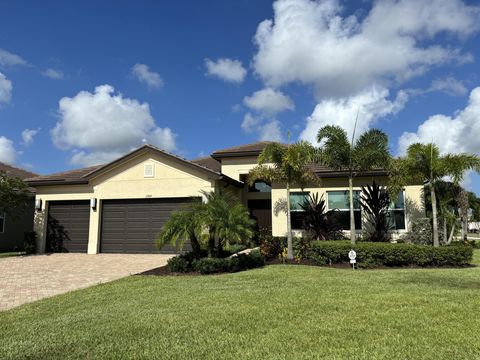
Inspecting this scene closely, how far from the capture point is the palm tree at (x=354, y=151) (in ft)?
47.3

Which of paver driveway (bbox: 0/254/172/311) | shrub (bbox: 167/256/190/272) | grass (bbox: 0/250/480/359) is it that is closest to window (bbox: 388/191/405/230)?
grass (bbox: 0/250/480/359)

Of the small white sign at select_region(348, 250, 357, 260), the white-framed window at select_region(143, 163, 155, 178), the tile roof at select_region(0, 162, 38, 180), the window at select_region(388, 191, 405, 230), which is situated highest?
the tile roof at select_region(0, 162, 38, 180)

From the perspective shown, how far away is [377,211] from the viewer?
1656 cm

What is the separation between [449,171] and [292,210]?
700cm

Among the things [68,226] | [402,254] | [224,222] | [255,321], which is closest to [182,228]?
[224,222]

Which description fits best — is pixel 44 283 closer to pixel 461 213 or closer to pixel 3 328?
pixel 3 328

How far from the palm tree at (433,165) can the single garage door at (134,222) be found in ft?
32.3

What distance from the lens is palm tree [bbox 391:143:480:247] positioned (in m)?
13.7

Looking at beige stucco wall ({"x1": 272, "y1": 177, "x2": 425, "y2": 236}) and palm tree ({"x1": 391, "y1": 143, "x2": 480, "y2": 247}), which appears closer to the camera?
palm tree ({"x1": 391, "y1": 143, "x2": 480, "y2": 247})

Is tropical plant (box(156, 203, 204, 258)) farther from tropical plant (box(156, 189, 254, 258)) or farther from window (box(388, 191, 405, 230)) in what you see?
window (box(388, 191, 405, 230))

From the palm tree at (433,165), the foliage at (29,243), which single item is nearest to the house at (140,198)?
the foliage at (29,243)

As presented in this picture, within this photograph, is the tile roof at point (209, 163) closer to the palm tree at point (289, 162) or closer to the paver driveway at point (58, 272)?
the paver driveway at point (58, 272)

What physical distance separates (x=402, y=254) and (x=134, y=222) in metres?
12.3

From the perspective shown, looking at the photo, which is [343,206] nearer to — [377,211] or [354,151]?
[377,211]
